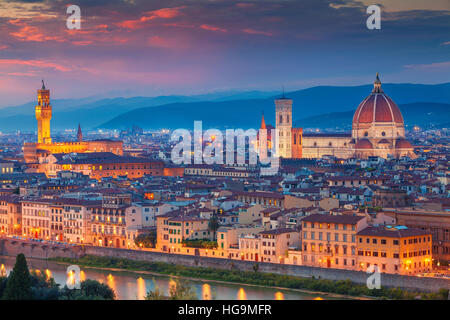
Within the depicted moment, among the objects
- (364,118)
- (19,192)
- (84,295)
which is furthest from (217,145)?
(84,295)

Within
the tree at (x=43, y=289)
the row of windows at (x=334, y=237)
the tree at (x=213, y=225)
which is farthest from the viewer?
the tree at (x=213, y=225)

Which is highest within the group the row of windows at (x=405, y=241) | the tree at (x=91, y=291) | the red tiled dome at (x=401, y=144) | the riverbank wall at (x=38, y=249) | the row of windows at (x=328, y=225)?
the red tiled dome at (x=401, y=144)

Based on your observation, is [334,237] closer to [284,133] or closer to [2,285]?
[2,285]

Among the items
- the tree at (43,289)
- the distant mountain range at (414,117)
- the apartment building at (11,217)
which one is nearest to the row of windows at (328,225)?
the tree at (43,289)

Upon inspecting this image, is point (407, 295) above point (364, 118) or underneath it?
underneath

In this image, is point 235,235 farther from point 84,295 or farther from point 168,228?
point 84,295

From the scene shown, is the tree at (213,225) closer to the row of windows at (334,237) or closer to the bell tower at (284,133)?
the row of windows at (334,237)

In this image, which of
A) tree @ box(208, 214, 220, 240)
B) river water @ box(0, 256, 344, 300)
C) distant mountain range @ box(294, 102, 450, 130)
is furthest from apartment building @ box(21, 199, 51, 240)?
distant mountain range @ box(294, 102, 450, 130)

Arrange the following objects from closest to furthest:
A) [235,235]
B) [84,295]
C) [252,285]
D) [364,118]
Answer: [84,295]
[252,285]
[235,235]
[364,118]
